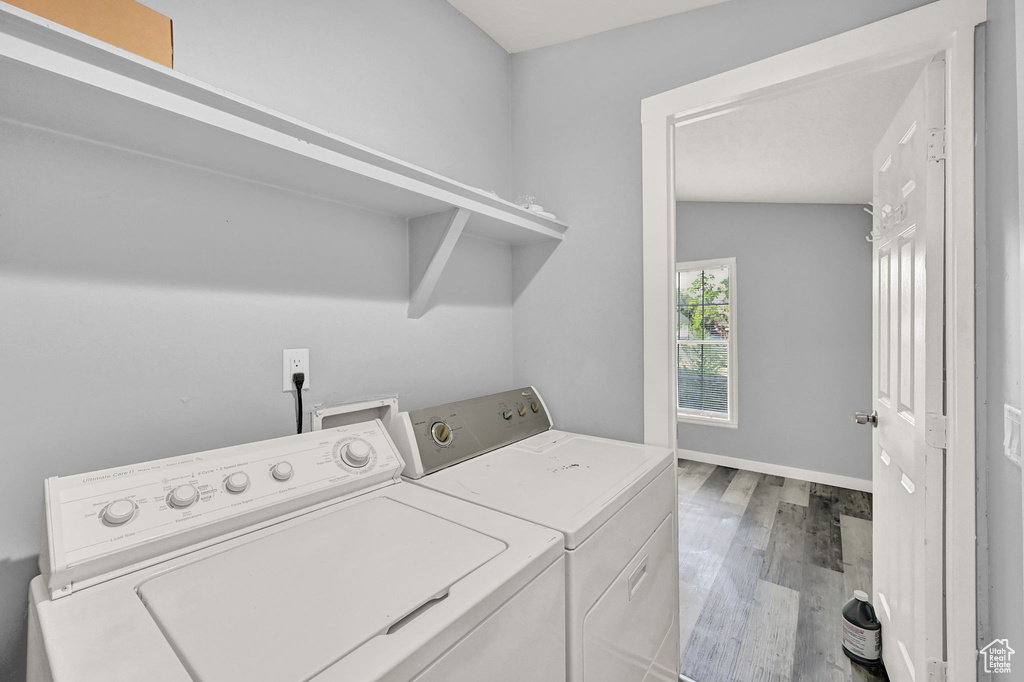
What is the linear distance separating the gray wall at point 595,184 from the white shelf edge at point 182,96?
2.29 ft

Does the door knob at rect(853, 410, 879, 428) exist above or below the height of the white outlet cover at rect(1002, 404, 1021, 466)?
below

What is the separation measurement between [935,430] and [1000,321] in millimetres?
340

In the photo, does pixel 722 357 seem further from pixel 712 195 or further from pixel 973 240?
pixel 973 240

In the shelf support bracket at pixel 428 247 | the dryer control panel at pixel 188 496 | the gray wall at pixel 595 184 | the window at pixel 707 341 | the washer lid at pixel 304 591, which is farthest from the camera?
the window at pixel 707 341

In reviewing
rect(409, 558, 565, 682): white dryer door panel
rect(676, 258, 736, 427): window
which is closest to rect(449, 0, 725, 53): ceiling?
rect(409, 558, 565, 682): white dryer door panel

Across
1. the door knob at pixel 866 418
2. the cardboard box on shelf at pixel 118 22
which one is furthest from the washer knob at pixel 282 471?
the door knob at pixel 866 418

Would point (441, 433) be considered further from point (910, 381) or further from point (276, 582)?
point (910, 381)

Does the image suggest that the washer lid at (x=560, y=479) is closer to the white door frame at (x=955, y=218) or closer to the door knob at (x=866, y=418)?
the white door frame at (x=955, y=218)

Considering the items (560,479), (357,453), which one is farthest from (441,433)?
(560,479)

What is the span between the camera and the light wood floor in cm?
181

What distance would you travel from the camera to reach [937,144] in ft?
4.03

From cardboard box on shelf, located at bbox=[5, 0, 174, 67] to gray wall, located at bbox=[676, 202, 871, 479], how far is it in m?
4.29

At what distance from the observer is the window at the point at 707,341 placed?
4289 millimetres

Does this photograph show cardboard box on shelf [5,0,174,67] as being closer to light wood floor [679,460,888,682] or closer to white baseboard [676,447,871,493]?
light wood floor [679,460,888,682]
